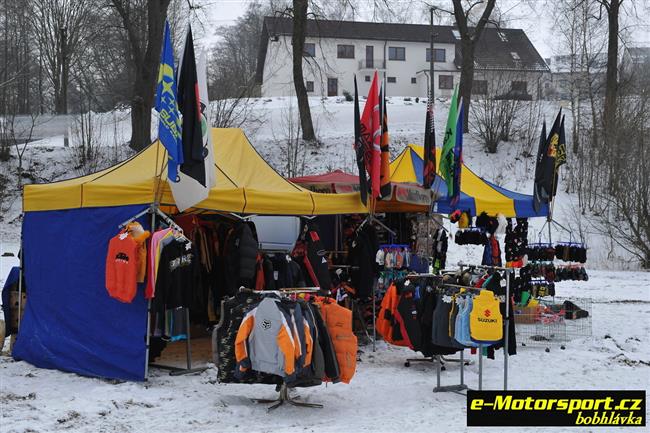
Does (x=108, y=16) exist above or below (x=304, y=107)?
above

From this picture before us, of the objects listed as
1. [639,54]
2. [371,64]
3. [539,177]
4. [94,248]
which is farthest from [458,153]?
[371,64]

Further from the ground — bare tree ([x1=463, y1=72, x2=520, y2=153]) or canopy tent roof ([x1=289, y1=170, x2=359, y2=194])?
bare tree ([x1=463, y1=72, x2=520, y2=153])

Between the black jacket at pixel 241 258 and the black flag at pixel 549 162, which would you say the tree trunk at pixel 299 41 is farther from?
the black jacket at pixel 241 258

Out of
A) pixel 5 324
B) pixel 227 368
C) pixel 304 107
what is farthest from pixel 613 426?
pixel 304 107

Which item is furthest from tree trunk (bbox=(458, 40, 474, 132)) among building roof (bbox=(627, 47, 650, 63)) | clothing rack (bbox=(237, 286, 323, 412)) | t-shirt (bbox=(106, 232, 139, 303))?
clothing rack (bbox=(237, 286, 323, 412))

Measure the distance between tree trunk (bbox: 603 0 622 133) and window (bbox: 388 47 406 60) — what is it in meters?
29.6

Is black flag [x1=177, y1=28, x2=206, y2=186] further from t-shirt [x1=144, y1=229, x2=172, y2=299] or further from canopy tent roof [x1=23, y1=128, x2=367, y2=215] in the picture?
t-shirt [x1=144, y1=229, x2=172, y2=299]

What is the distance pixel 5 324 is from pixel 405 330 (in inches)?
208

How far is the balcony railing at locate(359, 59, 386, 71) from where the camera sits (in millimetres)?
58375

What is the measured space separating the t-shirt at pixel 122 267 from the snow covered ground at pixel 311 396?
3.24ft

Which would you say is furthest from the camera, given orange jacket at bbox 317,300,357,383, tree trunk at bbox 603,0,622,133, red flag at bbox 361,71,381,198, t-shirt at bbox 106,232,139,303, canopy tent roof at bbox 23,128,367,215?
tree trunk at bbox 603,0,622,133

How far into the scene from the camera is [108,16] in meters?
31.5

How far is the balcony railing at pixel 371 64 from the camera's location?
5838cm

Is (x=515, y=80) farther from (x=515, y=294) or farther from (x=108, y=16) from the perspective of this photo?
(x=515, y=294)
